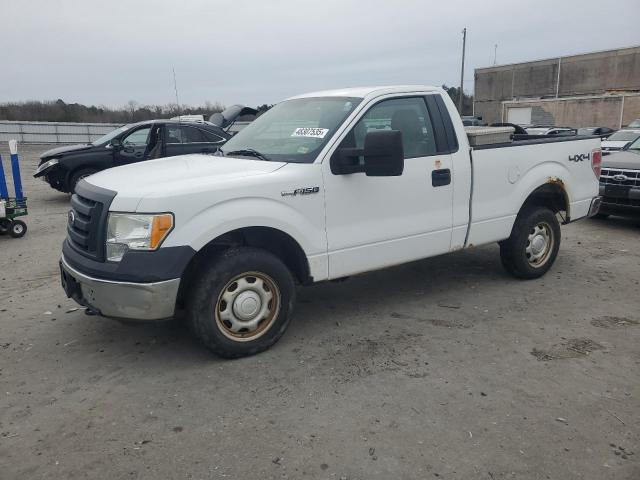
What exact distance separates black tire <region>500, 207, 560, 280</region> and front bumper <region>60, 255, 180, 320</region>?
3.62m

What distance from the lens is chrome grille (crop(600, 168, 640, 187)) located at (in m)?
8.24

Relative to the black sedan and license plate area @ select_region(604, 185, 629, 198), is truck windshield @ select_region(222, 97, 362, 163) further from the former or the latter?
the black sedan

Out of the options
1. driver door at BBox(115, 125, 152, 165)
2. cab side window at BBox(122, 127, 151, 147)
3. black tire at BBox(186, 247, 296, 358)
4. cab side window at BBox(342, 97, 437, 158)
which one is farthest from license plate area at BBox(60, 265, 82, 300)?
cab side window at BBox(122, 127, 151, 147)

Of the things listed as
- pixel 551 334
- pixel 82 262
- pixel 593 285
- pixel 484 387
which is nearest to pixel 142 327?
pixel 82 262

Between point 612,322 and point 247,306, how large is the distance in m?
3.21

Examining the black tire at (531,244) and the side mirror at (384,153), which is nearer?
the side mirror at (384,153)

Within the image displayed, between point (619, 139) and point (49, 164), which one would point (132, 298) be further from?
point (619, 139)

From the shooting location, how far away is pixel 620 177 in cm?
841

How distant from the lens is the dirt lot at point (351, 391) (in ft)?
9.55

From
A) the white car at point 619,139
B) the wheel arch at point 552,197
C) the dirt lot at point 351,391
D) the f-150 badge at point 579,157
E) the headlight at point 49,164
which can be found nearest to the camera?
the dirt lot at point 351,391

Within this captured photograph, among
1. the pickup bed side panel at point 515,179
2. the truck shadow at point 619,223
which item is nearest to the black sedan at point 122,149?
the pickup bed side panel at point 515,179

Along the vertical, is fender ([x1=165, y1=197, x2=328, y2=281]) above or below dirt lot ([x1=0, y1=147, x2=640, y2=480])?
above

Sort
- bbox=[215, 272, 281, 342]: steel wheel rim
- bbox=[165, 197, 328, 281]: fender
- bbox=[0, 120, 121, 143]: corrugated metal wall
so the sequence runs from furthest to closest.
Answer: bbox=[0, 120, 121, 143]: corrugated metal wall < bbox=[215, 272, 281, 342]: steel wheel rim < bbox=[165, 197, 328, 281]: fender

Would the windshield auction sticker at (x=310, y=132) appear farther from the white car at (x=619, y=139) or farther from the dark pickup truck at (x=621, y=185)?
the white car at (x=619, y=139)
